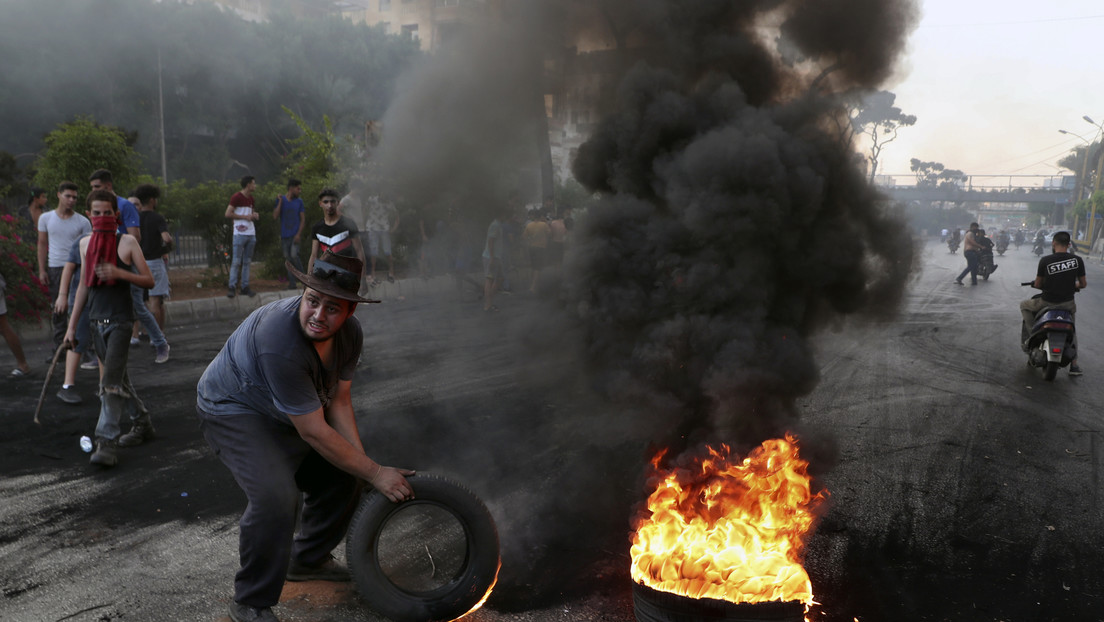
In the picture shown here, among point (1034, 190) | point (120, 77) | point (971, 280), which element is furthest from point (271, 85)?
point (1034, 190)

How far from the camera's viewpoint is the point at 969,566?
12.4ft

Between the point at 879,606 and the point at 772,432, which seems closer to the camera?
the point at 879,606

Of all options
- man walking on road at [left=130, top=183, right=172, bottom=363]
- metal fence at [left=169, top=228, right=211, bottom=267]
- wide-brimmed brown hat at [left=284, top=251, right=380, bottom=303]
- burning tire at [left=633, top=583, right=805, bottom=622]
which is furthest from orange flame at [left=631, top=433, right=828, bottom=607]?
metal fence at [left=169, top=228, right=211, bottom=267]

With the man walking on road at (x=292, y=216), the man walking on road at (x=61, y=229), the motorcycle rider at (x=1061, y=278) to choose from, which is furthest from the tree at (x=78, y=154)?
the motorcycle rider at (x=1061, y=278)

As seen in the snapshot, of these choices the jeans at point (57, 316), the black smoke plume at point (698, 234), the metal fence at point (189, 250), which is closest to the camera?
the black smoke plume at point (698, 234)

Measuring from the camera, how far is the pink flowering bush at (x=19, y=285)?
9183mm

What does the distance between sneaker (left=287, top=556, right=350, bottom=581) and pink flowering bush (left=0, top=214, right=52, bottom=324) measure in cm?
766

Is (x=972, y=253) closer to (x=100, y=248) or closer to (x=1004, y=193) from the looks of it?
(x=100, y=248)

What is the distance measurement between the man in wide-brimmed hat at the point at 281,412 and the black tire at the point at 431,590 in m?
0.12

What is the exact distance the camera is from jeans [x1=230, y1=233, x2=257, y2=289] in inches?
471

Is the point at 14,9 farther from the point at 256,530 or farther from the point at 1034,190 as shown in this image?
the point at 1034,190

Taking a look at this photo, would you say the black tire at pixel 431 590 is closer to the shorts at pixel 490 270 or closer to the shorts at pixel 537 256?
the shorts at pixel 537 256

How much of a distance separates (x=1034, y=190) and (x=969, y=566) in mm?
79875

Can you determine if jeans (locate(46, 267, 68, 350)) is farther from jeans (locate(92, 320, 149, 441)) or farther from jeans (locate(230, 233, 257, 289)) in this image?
jeans (locate(230, 233, 257, 289))
